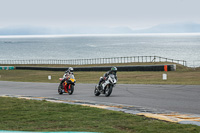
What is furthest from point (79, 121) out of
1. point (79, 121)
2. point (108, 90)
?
point (108, 90)

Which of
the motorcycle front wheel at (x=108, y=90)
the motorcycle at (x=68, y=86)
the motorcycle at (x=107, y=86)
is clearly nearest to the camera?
the motorcycle at (x=107, y=86)

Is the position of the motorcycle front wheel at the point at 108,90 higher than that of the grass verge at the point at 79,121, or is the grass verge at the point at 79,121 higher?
the motorcycle front wheel at the point at 108,90

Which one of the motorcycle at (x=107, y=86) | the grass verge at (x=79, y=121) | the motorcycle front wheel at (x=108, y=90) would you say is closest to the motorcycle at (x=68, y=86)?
the motorcycle at (x=107, y=86)

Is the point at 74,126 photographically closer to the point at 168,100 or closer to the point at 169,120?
the point at 169,120

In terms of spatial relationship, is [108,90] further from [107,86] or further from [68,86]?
[68,86]

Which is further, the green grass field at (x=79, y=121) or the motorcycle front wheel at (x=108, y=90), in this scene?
the motorcycle front wheel at (x=108, y=90)

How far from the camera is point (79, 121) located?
965cm

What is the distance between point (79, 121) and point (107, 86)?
27.7 ft

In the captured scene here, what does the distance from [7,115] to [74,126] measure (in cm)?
303

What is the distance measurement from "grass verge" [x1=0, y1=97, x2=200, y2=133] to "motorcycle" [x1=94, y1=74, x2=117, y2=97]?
4905mm

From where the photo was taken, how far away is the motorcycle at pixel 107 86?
1736 centimetres

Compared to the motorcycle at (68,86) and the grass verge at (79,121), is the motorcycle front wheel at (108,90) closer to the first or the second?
the motorcycle at (68,86)

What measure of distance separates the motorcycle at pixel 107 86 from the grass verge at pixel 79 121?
490 centimetres

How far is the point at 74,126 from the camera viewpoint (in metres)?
8.83
